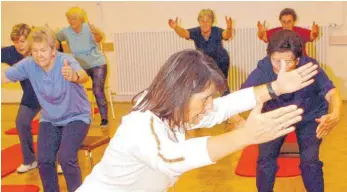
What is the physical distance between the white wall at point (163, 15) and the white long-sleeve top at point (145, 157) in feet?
15.9

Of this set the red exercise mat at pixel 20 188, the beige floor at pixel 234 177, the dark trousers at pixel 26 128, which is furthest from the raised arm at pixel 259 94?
the dark trousers at pixel 26 128

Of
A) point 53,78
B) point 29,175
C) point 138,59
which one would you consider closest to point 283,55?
point 53,78

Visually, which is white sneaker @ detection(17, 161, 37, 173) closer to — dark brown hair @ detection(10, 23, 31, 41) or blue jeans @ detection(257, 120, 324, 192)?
dark brown hair @ detection(10, 23, 31, 41)

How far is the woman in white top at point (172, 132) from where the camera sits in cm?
156

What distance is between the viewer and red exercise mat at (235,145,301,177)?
3.97 m

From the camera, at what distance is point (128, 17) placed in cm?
702

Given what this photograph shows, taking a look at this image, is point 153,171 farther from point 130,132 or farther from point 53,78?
point 53,78

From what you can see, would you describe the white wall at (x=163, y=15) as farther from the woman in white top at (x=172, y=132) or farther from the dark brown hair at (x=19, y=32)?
the woman in white top at (x=172, y=132)

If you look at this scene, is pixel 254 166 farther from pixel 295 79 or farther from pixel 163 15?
pixel 163 15

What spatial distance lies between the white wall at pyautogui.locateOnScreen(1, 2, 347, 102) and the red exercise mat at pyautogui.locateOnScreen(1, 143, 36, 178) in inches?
96.5

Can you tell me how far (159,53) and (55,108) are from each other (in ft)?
12.5

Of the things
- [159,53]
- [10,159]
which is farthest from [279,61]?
[159,53]

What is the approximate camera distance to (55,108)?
3184mm

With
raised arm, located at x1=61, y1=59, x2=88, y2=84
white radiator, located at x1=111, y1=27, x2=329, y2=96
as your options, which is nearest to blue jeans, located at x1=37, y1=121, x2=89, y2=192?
raised arm, located at x1=61, y1=59, x2=88, y2=84
